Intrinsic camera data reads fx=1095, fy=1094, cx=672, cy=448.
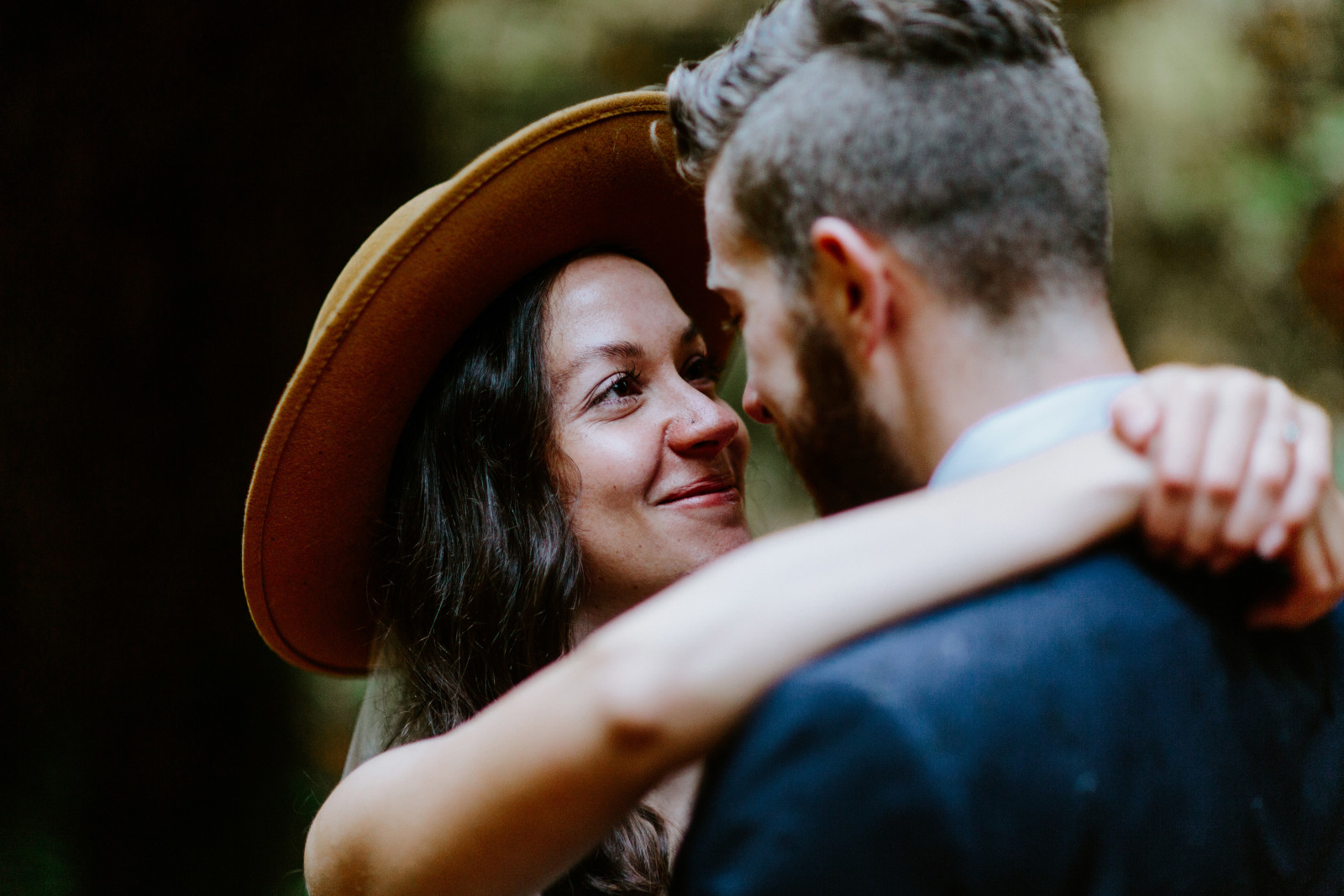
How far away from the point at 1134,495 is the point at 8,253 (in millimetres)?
3053

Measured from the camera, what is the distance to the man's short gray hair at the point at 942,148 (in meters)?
1.18

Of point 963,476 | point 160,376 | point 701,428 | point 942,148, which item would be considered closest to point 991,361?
point 963,476

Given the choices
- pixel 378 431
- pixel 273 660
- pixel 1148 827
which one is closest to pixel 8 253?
pixel 273 660

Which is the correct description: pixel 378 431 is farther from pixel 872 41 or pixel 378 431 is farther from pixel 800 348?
pixel 872 41

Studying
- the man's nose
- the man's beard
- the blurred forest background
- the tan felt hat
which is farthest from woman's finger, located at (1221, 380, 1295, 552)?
the blurred forest background

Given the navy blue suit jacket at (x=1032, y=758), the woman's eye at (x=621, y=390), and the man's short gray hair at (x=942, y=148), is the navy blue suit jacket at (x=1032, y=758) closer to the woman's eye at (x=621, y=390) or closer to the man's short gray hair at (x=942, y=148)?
the man's short gray hair at (x=942, y=148)

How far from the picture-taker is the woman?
91cm

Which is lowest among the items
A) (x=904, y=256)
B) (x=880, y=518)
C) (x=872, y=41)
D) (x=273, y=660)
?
(x=273, y=660)

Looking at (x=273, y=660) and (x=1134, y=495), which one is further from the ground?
(x=1134, y=495)

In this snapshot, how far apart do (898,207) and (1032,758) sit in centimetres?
59

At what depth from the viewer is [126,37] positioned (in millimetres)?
2932

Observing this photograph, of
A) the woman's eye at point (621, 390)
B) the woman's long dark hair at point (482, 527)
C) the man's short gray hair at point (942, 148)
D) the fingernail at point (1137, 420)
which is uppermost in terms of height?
the man's short gray hair at point (942, 148)

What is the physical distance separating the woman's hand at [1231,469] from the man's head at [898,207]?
223mm

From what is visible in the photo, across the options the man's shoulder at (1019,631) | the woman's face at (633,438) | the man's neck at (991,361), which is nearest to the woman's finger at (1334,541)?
the man's shoulder at (1019,631)
